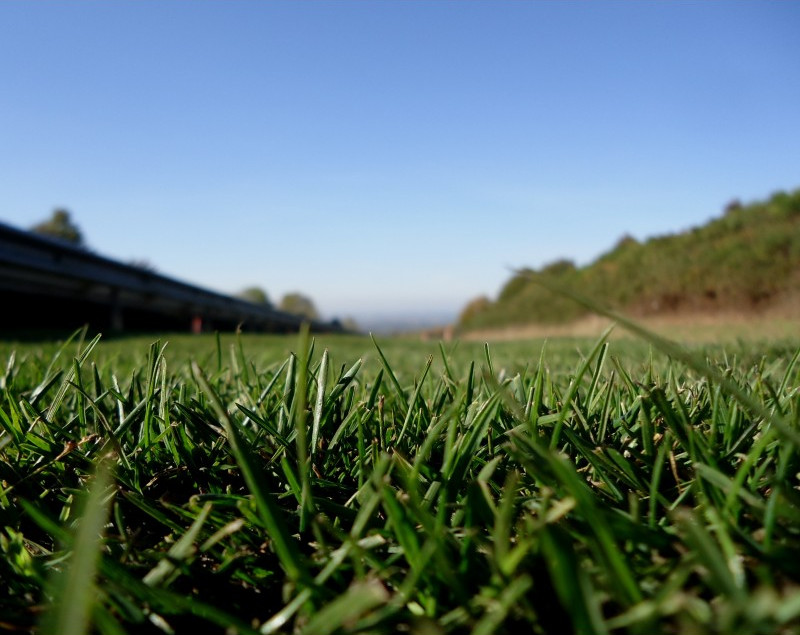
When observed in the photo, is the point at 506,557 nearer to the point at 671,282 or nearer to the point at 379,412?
the point at 379,412

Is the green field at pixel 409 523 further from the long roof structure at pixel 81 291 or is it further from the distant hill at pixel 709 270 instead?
the distant hill at pixel 709 270

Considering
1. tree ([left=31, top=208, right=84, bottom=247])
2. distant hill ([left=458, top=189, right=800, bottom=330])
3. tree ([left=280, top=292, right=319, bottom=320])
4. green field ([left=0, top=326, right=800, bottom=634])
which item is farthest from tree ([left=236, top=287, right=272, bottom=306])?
green field ([left=0, top=326, right=800, bottom=634])

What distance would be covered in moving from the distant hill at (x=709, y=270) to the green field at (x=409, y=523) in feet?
36.7

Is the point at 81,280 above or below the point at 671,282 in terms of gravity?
below

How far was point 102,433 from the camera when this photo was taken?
90 cm

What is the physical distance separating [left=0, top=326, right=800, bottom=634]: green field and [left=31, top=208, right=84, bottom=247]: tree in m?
39.7

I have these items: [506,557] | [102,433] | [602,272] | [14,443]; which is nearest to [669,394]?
[506,557]

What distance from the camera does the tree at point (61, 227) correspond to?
3556 cm

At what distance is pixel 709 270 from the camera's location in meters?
17.6

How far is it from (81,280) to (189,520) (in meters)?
13.4

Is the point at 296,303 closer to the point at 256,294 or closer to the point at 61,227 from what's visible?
the point at 256,294

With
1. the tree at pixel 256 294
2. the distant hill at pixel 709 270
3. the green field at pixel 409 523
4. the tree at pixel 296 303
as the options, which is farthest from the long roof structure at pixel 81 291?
the tree at pixel 296 303

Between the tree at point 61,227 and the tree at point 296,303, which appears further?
the tree at point 296,303

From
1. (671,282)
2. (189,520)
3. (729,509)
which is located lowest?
(189,520)
